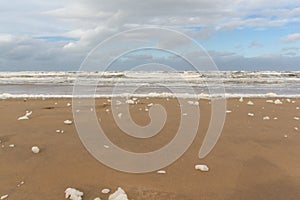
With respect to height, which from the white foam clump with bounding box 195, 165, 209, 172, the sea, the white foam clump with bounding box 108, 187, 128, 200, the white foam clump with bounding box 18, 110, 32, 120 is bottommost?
the white foam clump with bounding box 108, 187, 128, 200

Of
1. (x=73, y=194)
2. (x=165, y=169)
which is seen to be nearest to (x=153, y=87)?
(x=165, y=169)

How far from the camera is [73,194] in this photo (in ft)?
13.7

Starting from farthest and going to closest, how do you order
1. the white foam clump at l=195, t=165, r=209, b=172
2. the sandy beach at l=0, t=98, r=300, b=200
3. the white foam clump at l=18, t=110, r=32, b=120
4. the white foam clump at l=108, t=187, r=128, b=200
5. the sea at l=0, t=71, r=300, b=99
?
1. the sea at l=0, t=71, r=300, b=99
2. the white foam clump at l=18, t=110, r=32, b=120
3. the white foam clump at l=195, t=165, r=209, b=172
4. the sandy beach at l=0, t=98, r=300, b=200
5. the white foam clump at l=108, t=187, r=128, b=200

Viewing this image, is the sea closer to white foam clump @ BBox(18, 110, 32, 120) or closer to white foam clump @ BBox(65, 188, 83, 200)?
white foam clump @ BBox(18, 110, 32, 120)

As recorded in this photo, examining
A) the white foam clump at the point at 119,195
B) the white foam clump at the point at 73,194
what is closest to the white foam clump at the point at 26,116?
the white foam clump at the point at 73,194

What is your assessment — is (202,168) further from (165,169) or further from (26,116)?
(26,116)

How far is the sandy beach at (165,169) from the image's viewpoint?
4.36m

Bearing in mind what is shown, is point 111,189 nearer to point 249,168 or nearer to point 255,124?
point 249,168

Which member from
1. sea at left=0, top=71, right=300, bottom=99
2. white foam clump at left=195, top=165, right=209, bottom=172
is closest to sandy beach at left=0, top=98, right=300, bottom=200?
white foam clump at left=195, top=165, right=209, bottom=172

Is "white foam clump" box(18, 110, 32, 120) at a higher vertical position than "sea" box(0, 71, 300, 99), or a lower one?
lower

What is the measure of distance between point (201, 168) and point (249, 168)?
0.74 metres

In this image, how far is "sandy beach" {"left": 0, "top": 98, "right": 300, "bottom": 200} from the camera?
14.3ft

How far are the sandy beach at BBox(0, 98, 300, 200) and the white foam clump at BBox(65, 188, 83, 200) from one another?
0.10m

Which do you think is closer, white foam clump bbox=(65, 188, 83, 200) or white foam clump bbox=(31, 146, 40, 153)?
white foam clump bbox=(65, 188, 83, 200)
